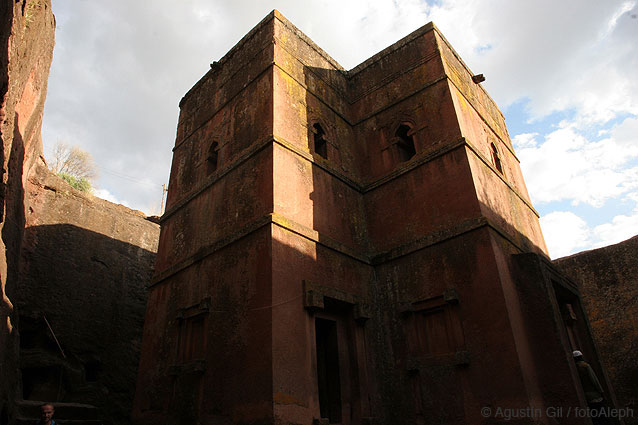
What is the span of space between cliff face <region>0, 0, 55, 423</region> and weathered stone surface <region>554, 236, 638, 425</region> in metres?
11.5

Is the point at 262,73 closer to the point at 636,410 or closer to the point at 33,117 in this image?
the point at 33,117

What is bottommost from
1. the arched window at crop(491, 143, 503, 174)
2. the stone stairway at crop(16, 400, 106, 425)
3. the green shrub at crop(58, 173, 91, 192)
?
the stone stairway at crop(16, 400, 106, 425)

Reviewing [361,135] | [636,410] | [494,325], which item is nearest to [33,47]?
[361,135]

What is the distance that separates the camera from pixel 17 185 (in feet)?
20.2

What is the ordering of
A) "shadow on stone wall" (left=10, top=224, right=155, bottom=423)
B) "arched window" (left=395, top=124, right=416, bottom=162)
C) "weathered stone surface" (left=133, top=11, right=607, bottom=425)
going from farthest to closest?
1. "shadow on stone wall" (left=10, top=224, right=155, bottom=423)
2. "arched window" (left=395, top=124, right=416, bottom=162)
3. "weathered stone surface" (left=133, top=11, right=607, bottom=425)

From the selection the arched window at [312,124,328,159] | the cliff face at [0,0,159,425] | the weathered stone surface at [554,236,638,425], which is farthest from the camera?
the weathered stone surface at [554,236,638,425]

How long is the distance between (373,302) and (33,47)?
6.34m

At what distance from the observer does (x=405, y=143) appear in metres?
9.16

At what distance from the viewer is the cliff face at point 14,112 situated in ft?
13.8

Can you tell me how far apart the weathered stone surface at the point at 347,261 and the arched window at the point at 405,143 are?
34 mm

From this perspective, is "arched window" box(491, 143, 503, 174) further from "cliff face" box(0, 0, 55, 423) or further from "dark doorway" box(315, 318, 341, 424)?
"cliff face" box(0, 0, 55, 423)

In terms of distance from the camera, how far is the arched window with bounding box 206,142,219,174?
924 centimetres

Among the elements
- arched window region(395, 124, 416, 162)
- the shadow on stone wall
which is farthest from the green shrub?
arched window region(395, 124, 416, 162)

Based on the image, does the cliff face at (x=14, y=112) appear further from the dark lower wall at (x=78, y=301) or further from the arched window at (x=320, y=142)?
the arched window at (x=320, y=142)
